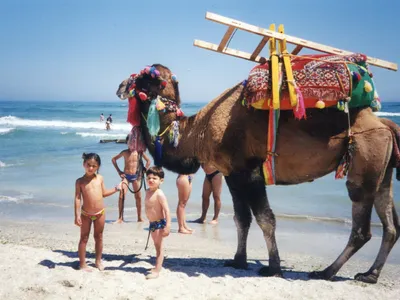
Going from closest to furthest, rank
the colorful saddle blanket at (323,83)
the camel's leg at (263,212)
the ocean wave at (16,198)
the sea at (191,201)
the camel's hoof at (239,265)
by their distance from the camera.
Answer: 1. the colorful saddle blanket at (323,83)
2. the camel's leg at (263,212)
3. the camel's hoof at (239,265)
4. the sea at (191,201)
5. the ocean wave at (16,198)

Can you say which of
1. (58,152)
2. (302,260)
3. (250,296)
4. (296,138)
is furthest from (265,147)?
(58,152)

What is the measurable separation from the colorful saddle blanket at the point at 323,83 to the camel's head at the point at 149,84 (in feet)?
3.38

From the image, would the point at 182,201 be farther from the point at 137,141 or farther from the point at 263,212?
the point at 263,212

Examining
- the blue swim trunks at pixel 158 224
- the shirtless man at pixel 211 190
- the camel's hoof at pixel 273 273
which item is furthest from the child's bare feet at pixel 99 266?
the shirtless man at pixel 211 190

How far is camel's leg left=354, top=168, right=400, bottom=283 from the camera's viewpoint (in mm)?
5422

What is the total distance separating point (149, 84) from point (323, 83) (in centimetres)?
205

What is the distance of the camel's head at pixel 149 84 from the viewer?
18.0ft

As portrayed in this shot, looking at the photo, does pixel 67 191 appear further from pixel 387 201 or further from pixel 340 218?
pixel 387 201

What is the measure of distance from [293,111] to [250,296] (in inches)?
78.3

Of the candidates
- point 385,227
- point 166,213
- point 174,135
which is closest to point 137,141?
point 174,135

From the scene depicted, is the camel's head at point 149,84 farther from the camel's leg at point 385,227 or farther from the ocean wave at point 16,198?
the ocean wave at point 16,198

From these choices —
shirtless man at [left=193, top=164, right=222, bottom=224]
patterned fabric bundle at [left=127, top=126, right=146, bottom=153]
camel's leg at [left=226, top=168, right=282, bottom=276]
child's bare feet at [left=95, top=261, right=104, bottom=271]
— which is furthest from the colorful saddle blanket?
shirtless man at [left=193, top=164, right=222, bottom=224]

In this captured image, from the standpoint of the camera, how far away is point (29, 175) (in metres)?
14.1

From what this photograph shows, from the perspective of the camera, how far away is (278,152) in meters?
5.12
